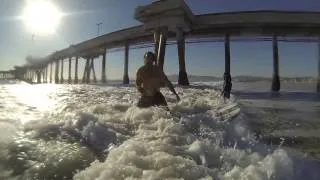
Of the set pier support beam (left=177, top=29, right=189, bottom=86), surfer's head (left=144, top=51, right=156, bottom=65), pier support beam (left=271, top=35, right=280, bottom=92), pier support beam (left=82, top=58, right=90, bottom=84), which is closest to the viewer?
surfer's head (left=144, top=51, right=156, bottom=65)

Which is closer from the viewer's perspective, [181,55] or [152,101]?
[152,101]

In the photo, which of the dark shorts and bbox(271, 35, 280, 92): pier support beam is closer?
the dark shorts

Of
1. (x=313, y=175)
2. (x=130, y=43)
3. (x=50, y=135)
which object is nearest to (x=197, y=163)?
(x=313, y=175)

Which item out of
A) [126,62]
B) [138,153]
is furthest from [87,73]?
[138,153]

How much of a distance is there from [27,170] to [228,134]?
343 centimetres

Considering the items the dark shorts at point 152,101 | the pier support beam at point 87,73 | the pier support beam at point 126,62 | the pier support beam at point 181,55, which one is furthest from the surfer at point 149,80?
the pier support beam at point 87,73

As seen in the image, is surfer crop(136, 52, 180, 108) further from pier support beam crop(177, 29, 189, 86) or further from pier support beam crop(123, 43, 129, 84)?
pier support beam crop(123, 43, 129, 84)

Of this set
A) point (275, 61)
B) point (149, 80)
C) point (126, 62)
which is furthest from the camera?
point (126, 62)

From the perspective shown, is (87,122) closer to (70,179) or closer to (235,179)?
(70,179)

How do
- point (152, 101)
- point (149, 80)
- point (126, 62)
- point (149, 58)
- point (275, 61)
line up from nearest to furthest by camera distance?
point (152, 101) → point (149, 58) → point (149, 80) → point (275, 61) → point (126, 62)

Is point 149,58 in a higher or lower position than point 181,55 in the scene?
lower

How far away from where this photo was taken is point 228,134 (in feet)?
21.4

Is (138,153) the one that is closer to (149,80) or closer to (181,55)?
(149,80)

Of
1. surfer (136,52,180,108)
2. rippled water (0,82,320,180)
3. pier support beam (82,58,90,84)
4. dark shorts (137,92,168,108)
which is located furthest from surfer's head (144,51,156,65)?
pier support beam (82,58,90,84)
